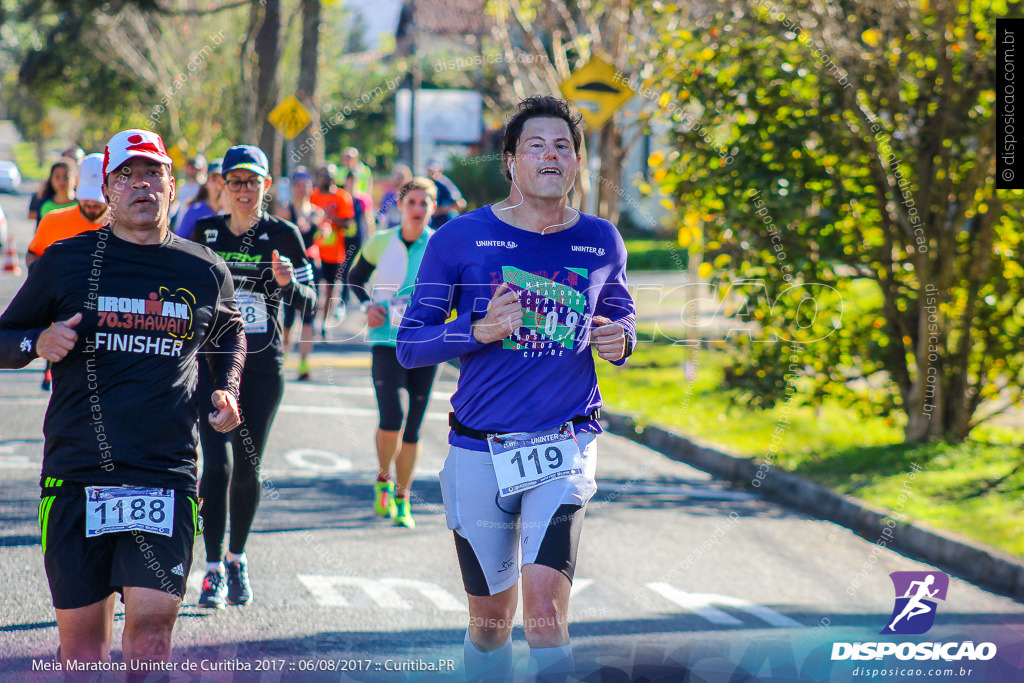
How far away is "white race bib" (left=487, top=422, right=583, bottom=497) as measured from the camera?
3477 millimetres

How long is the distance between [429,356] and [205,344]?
919 mm

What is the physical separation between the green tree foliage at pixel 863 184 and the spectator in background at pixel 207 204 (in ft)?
12.0

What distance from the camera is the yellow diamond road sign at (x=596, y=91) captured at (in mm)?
11898

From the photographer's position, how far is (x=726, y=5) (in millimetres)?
8359

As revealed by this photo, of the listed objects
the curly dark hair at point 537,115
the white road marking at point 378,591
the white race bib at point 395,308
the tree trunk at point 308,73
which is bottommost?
the white road marking at point 378,591

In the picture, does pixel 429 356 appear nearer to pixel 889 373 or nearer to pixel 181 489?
pixel 181 489

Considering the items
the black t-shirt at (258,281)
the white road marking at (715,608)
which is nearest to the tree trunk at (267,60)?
the black t-shirt at (258,281)

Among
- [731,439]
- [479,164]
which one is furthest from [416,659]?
[479,164]

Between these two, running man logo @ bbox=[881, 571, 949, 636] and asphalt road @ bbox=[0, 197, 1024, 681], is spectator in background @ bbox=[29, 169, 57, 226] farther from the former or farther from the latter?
running man logo @ bbox=[881, 571, 949, 636]

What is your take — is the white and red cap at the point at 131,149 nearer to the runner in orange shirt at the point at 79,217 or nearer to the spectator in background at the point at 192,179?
the runner in orange shirt at the point at 79,217

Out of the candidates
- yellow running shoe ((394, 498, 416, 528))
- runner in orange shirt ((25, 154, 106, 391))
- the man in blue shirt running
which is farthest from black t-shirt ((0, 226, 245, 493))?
yellow running shoe ((394, 498, 416, 528))

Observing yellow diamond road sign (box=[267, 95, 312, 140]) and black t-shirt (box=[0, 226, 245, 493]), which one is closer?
black t-shirt (box=[0, 226, 245, 493])

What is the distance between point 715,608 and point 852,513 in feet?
7.48

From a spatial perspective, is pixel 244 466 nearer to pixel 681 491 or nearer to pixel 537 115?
pixel 537 115
